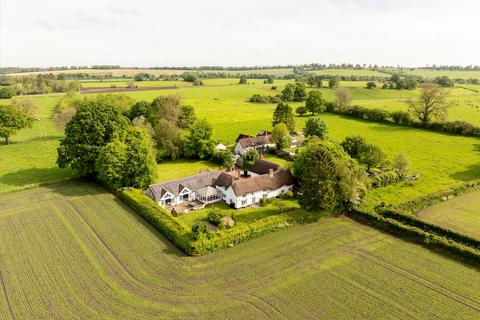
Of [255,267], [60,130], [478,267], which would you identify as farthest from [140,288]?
[60,130]

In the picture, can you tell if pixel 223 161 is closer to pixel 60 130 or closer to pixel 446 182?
pixel 446 182

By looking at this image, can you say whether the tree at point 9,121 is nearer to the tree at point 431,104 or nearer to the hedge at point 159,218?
the hedge at point 159,218

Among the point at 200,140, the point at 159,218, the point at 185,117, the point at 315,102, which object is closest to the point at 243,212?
the point at 159,218

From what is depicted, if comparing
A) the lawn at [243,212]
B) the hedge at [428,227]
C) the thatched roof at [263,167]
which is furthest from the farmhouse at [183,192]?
the hedge at [428,227]

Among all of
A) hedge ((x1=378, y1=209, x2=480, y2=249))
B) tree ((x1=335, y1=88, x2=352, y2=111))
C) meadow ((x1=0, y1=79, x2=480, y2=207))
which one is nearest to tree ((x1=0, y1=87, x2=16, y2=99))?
meadow ((x1=0, y1=79, x2=480, y2=207))

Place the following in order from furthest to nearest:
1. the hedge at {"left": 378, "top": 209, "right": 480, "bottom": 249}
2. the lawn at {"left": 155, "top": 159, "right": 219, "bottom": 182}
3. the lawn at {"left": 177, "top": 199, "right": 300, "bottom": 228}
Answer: the lawn at {"left": 155, "top": 159, "right": 219, "bottom": 182}
the lawn at {"left": 177, "top": 199, "right": 300, "bottom": 228}
the hedge at {"left": 378, "top": 209, "right": 480, "bottom": 249}

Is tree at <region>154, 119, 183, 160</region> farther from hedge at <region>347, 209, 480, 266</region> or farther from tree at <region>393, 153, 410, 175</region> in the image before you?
tree at <region>393, 153, 410, 175</region>

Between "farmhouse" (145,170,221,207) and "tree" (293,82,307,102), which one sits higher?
"tree" (293,82,307,102)
